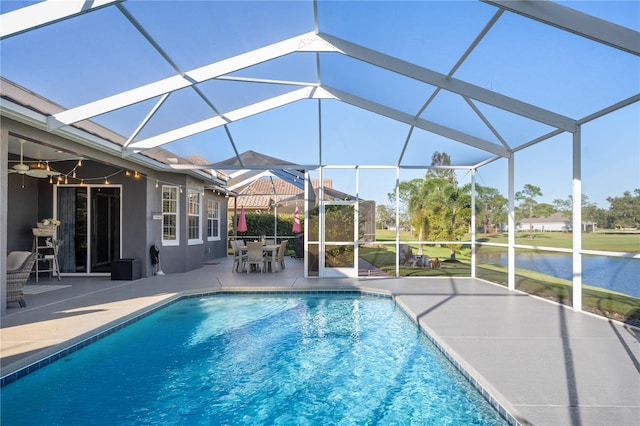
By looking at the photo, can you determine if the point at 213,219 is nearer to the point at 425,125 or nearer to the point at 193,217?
the point at 193,217

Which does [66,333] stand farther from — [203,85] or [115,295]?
[203,85]

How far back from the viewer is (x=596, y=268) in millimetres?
7012

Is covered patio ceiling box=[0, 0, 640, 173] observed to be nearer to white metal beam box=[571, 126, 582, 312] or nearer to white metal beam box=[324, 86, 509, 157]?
white metal beam box=[324, 86, 509, 157]

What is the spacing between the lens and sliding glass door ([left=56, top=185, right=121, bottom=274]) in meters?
10.1

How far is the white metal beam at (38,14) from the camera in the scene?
4.04 meters

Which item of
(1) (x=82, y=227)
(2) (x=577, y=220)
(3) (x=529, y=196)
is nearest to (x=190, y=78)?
(1) (x=82, y=227)

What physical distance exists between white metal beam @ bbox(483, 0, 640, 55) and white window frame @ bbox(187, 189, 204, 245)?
9.65m

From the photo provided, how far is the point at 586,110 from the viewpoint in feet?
19.5

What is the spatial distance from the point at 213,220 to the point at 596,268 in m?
11.9

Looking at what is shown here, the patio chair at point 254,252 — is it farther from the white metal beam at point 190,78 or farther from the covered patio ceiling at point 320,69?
the white metal beam at point 190,78

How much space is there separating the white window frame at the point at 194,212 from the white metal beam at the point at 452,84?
725 centimetres

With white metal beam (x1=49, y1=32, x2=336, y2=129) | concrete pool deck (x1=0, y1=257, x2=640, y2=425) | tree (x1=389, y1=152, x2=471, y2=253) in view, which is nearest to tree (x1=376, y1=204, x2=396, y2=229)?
tree (x1=389, y1=152, x2=471, y2=253)

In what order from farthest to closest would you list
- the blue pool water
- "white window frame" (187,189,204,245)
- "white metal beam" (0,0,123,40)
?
"white window frame" (187,189,204,245) → "white metal beam" (0,0,123,40) → the blue pool water

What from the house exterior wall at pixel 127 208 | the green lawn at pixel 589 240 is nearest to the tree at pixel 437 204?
the green lawn at pixel 589 240
